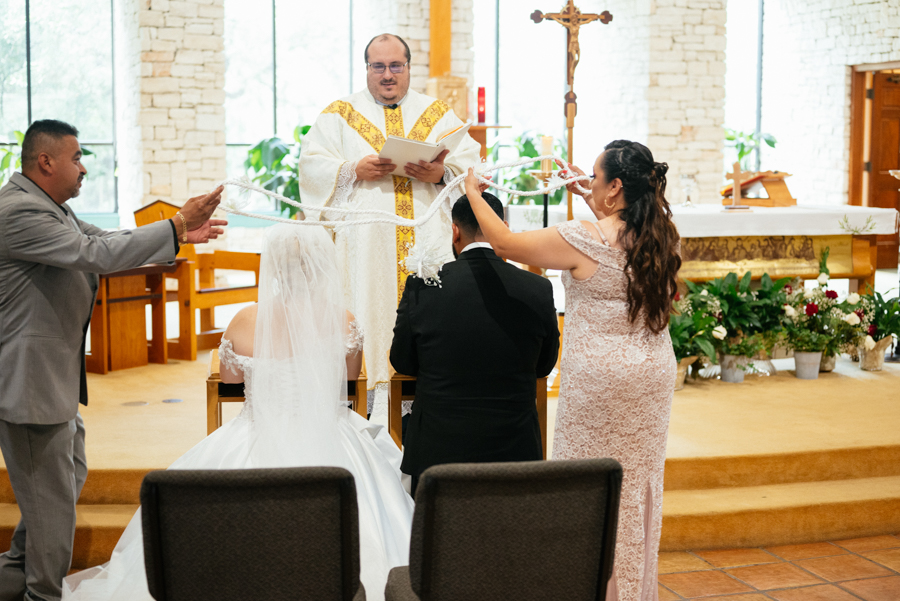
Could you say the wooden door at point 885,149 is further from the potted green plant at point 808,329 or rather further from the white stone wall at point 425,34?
the potted green plant at point 808,329

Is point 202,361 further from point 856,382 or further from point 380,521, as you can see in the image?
point 856,382

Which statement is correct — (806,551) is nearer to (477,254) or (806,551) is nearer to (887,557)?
(887,557)

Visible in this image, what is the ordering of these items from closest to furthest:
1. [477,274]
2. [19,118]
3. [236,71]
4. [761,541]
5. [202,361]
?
[477,274] < [761,541] < [202,361] < [19,118] < [236,71]

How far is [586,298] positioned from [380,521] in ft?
3.18

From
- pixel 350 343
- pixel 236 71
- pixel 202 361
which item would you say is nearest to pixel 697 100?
pixel 236 71

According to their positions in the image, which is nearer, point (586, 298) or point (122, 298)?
point (586, 298)

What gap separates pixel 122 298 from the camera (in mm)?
5477

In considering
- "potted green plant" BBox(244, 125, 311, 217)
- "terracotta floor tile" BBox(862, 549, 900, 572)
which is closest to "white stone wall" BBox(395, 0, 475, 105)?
"potted green plant" BBox(244, 125, 311, 217)

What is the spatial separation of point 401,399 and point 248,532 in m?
1.44

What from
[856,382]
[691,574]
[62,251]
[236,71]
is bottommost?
[691,574]

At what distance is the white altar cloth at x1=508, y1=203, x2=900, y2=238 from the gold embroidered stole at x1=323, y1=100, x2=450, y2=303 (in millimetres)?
1869

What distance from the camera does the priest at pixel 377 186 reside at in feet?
12.4

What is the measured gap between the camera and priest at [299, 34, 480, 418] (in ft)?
12.4

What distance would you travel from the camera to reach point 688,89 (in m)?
10.2
